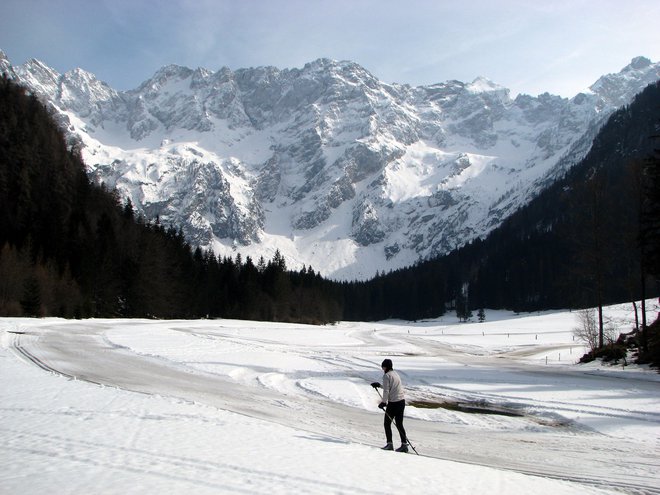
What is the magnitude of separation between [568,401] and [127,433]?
15.6 meters

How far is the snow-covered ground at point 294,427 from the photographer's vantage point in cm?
784

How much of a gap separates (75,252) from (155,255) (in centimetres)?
1084

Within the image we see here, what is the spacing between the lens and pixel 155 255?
6806cm

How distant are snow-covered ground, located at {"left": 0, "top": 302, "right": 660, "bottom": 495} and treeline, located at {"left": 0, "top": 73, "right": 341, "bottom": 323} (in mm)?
27098

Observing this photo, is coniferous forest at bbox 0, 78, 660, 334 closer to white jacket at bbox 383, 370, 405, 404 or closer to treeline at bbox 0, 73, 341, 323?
treeline at bbox 0, 73, 341, 323

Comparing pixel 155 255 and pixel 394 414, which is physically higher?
pixel 155 255

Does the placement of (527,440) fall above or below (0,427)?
below

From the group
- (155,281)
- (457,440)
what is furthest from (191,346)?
(155,281)

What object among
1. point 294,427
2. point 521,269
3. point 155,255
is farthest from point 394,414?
point 521,269

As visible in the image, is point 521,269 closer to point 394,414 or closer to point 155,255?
point 155,255

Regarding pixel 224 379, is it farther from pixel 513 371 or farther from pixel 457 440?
pixel 513 371

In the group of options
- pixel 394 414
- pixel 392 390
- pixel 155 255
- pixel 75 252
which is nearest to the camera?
pixel 394 414

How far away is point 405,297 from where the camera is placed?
6432 inches

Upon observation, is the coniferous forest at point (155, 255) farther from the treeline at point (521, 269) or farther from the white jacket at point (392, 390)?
the white jacket at point (392, 390)
